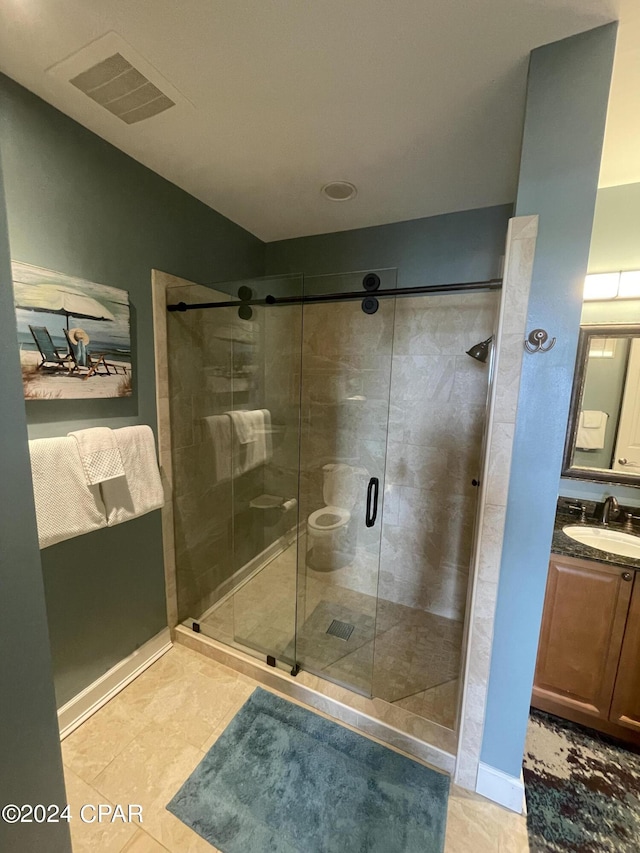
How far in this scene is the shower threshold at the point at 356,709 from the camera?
140cm

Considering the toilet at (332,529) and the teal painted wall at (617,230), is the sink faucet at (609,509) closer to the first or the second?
the teal painted wall at (617,230)

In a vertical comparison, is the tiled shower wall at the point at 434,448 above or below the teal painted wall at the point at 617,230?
below

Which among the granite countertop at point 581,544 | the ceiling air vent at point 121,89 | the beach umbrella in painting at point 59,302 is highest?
the ceiling air vent at point 121,89

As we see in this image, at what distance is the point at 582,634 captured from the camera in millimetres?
1482

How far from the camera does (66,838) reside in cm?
78

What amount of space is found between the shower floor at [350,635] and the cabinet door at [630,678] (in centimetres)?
67

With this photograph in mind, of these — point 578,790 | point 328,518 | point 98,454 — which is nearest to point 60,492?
point 98,454

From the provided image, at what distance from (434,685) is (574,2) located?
2.60 meters

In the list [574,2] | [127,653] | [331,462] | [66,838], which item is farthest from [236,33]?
[127,653]

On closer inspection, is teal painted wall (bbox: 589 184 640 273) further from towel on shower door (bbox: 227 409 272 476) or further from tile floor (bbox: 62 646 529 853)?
tile floor (bbox: 62 646 529 853)

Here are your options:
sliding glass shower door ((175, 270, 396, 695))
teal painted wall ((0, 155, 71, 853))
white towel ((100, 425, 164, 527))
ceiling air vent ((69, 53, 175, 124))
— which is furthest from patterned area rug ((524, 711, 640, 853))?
ceiling air vent ((69, 53, 175, 124))

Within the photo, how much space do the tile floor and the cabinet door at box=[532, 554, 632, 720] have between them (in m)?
0.57

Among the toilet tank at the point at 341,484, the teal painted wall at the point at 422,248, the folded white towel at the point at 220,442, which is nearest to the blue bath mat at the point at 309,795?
the toilet tank at the point at 341,484

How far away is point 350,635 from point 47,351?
2127 mm
